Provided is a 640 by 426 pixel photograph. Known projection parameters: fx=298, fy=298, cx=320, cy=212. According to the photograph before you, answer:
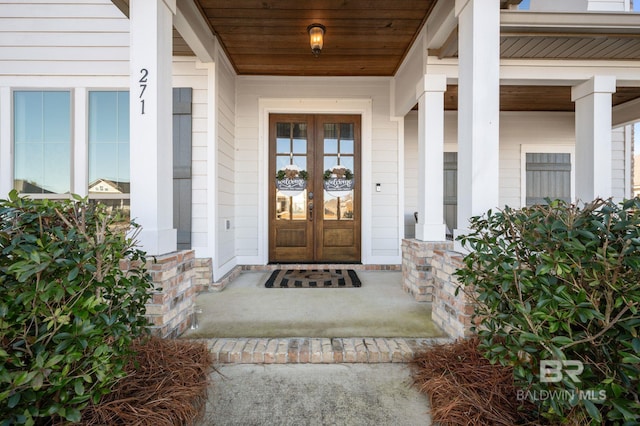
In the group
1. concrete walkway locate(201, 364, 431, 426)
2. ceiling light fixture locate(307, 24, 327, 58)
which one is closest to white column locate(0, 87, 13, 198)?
ceiling light fixture locate(307, 24, 327, 58)

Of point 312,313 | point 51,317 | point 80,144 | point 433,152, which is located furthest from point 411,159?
point 51,317

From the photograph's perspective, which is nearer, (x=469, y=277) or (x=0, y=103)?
(x=469, y=277)

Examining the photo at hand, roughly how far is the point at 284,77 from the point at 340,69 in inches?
33.7

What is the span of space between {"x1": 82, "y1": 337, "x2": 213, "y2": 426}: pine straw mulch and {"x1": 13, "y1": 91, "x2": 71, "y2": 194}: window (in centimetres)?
304

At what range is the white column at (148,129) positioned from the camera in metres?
2.03

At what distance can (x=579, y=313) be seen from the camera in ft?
3.48

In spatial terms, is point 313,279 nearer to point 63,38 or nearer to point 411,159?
point 411,159

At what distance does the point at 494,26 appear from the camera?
2080 mm

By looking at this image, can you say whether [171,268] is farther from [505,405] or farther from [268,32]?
[268,32]

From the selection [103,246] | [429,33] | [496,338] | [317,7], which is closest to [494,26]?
[429,33]

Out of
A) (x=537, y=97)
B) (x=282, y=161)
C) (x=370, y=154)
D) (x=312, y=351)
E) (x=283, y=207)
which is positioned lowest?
(x=312, y=351)

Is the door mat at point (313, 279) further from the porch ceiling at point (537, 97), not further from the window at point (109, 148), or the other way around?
the porch ceiling at point (537, 97)

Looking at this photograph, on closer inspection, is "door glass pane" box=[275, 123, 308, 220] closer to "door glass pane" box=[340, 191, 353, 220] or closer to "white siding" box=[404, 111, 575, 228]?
"door glass pane" box=[340, 191, 353, 220]

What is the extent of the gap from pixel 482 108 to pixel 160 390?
253 cm
